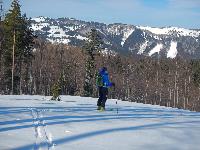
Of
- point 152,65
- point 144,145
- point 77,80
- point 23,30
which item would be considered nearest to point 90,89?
point 23,30

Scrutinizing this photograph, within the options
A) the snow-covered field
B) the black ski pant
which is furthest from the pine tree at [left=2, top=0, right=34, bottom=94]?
the snow-covered field

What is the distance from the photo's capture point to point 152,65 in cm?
15338

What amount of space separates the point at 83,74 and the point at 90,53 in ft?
106

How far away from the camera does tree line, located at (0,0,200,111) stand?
2122 inches

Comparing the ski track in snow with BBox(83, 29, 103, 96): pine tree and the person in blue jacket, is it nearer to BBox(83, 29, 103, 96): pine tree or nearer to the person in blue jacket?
the person in blue jacket

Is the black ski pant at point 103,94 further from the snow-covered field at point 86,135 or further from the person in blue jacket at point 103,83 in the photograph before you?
the snow-covered field at point 86,135

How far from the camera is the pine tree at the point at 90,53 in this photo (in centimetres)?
6300

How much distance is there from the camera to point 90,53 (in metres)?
65.6

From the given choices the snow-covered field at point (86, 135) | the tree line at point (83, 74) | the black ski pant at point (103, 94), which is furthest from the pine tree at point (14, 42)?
the snow-covered field at point (86, 135)

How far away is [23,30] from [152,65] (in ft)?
335

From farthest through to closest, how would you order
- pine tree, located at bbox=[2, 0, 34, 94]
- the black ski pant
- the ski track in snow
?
1. pine tree, located at bbox=[2, 0, 34, 94]
2. the black ski pant
3. the ski track in snow

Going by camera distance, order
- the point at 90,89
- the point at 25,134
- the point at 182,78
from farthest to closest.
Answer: the point at 182,78 < the point at 90,89 < the point at 25,134

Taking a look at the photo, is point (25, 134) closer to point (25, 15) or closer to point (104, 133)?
point (104, 133)

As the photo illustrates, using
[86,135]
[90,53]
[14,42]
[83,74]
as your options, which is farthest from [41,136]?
[83,74]
